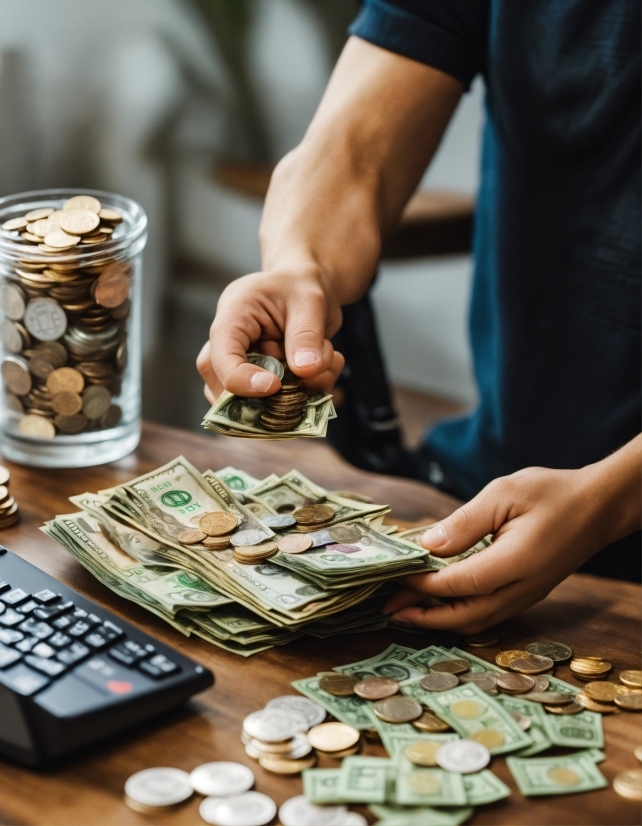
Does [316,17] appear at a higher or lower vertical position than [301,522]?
higher

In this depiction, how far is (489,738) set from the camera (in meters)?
0.68

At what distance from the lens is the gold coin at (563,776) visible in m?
0.66

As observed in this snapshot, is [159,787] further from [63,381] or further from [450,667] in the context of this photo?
[63,381]

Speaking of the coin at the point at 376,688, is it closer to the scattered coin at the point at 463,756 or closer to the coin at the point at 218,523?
the scattered coin at the point at 463,756

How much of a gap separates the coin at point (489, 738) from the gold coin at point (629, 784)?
0.08 meters

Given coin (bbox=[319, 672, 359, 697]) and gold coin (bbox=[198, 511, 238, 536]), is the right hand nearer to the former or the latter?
gold coin (bbox=[198, 511, 238, 536])

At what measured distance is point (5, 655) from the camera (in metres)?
0.70

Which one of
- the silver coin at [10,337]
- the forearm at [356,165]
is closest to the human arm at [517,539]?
the forearm at [356,165]

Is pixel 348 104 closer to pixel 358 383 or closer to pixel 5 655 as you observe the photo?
pixel 358 383

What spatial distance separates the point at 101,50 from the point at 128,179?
322 mm

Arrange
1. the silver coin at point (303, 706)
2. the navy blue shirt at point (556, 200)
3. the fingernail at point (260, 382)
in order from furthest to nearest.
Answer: the navy blue shirt at point (556, 200)
the fingernail at point (260, 382)
the silver coin at point (303, 706)

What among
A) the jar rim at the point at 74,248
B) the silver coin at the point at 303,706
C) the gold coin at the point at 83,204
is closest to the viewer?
the silver coin at the point at 303,706

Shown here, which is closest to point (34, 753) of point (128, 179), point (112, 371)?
point (112, 371)

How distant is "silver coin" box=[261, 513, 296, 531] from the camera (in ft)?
2.95
